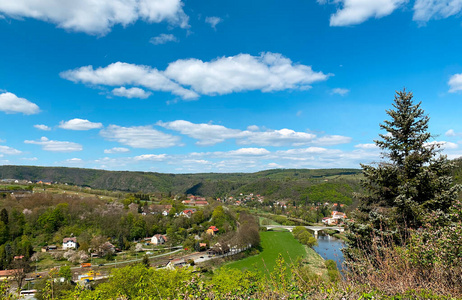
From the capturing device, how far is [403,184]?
1050 centimetres

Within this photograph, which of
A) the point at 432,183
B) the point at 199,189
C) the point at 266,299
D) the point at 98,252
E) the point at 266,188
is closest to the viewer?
the point at 266,299

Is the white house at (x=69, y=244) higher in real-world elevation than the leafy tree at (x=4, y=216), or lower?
lower

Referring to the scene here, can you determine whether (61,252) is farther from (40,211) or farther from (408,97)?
(408,97)

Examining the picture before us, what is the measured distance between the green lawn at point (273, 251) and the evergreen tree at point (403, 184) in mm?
25234

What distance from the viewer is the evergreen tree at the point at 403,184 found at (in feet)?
31.8

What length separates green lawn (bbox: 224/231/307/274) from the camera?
122ft

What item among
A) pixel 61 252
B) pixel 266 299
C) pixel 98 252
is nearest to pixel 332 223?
pixel 98 252

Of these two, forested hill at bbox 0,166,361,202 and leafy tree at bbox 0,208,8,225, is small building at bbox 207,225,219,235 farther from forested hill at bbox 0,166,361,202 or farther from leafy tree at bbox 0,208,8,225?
forested hill at bbox 0,166,361,202

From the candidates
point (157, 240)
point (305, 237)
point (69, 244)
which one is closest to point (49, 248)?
point (69, 244)

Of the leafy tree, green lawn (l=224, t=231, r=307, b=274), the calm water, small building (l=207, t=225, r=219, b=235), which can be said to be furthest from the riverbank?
the leafy tree

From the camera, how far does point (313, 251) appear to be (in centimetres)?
4700

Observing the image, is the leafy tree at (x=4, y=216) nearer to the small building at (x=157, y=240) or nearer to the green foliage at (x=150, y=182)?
the small building at (x=157, y=240)

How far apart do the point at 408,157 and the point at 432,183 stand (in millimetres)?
1291

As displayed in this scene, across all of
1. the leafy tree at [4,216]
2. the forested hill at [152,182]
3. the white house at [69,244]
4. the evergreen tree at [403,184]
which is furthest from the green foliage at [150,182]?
the evergreen tree at [403,184]
